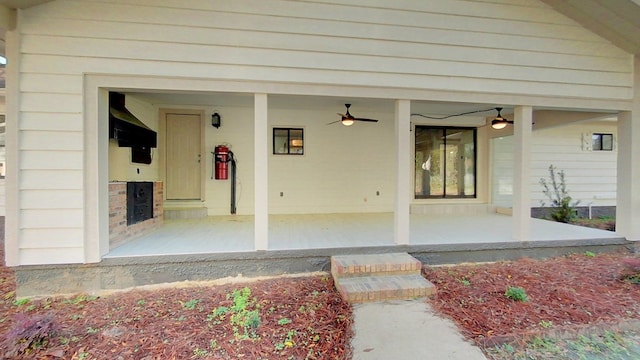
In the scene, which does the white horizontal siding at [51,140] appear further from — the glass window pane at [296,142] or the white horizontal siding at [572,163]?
the white horizontal siding at [572,163]

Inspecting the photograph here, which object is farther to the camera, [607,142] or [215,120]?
[607,142]

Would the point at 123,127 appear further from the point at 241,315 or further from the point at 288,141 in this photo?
the point at 288,141

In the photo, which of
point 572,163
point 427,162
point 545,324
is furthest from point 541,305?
point 572,163

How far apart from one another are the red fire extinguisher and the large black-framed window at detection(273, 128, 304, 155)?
1.11 metres

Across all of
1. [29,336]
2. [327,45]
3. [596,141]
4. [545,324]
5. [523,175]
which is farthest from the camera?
[596,141]

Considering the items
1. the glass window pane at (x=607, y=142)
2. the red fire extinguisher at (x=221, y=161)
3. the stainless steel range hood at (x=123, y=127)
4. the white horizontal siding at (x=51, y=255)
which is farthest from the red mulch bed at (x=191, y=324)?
the glass window pane at (x=607, y=142)

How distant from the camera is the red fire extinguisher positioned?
6512 mm

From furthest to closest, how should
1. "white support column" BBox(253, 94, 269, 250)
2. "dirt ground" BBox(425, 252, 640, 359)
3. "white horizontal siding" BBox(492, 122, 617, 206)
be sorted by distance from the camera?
"white horizontal siding" BBox(492, 122, 617, 206)
"white support column" BBox(253, 94, 269, 250)
"dirt ground" BBox(425, 252, 640, 359)

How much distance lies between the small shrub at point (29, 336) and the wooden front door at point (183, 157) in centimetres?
407

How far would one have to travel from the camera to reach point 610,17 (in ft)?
13.6

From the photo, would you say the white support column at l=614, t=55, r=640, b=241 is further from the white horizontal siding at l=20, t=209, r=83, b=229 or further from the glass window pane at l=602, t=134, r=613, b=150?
A: the white horizontal siding at l=20, t=209, r=83, b=229

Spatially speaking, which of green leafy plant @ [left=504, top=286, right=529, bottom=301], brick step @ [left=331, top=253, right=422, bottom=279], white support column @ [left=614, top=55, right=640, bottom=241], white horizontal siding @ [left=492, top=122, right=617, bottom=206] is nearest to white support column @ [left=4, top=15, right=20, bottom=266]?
brick step @ [left=331, top=253, right=422, bottom=279]

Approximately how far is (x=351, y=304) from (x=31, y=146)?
158 inches

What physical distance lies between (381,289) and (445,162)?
545 centimetres
